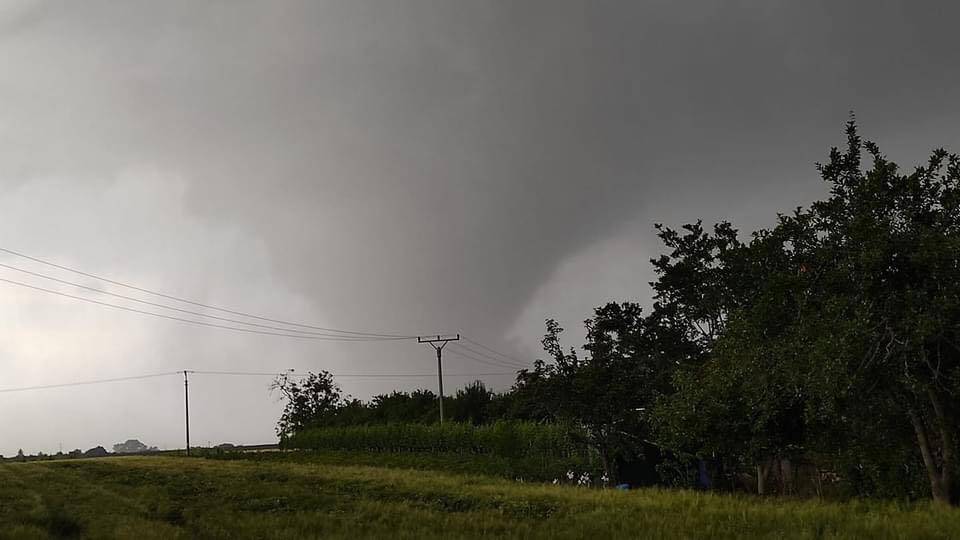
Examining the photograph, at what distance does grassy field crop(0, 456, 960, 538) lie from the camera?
16.6 metres

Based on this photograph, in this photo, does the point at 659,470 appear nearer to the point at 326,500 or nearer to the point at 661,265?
the point at 661,265

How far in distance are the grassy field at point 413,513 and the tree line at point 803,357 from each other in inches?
85.3

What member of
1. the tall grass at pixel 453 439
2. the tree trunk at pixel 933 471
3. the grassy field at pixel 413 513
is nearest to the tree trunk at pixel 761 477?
the grassy field at pixel 413 513

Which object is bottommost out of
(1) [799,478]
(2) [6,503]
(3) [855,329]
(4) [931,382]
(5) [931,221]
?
(1) [799,478]

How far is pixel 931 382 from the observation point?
17.1 m

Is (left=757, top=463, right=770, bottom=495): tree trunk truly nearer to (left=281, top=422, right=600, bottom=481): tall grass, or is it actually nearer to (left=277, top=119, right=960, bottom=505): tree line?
(left=277, top=119, right=960, bottom=505): tree line

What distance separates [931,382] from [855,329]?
302 centimetres

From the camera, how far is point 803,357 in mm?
17719

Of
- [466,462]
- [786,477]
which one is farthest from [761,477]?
[466,462]

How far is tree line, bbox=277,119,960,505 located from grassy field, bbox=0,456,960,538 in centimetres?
217

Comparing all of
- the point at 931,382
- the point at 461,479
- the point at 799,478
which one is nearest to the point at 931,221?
the point at 931,382

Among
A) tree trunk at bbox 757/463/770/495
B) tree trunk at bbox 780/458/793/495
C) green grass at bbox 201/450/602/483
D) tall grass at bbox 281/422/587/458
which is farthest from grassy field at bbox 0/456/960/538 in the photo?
tall grass at bbox 281/422/587/458

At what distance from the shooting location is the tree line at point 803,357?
16.4m

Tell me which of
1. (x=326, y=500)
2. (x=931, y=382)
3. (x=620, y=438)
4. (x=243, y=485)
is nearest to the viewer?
(x=931, y=382)
